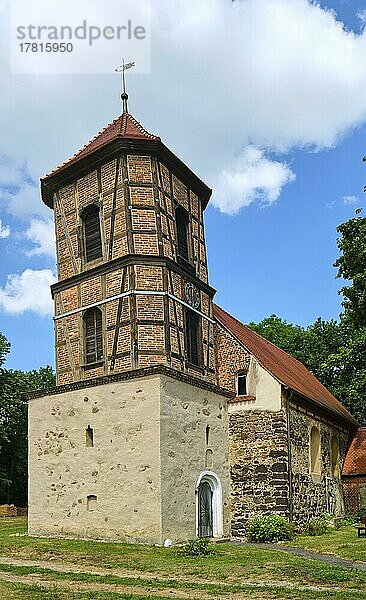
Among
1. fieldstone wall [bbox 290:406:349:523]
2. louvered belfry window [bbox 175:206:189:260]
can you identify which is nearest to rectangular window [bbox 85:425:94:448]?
louvered belfry window [bbox 175:206:189:260]

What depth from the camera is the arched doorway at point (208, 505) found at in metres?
20.7

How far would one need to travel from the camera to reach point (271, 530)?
20.7 m

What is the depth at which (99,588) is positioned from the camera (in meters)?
11.7

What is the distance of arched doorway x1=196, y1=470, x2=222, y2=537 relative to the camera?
20734mm

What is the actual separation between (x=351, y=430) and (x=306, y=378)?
2987 mm

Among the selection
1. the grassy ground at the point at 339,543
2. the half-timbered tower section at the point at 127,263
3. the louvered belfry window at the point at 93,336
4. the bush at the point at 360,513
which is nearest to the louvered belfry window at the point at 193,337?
the half-timbered tower section at the point at 127,263

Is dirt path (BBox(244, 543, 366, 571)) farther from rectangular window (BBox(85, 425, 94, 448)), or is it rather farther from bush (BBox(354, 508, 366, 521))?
bush (BBox(354, 508, 366, 521))

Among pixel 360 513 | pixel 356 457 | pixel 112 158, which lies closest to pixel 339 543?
pixel 360 513

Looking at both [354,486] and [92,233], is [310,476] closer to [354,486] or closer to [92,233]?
[354,486]

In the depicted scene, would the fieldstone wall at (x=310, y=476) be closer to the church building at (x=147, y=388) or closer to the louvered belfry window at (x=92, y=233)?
the church building at (x=147, y=388)

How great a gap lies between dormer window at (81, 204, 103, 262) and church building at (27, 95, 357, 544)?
0.16 ft

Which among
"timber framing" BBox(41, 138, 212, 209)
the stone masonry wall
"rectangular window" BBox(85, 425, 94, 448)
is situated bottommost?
"rectangular window" BBox(85, 425, 94, 448)

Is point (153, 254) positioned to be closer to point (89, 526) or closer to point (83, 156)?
point (83, 156)

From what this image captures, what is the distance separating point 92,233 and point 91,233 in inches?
1.9
